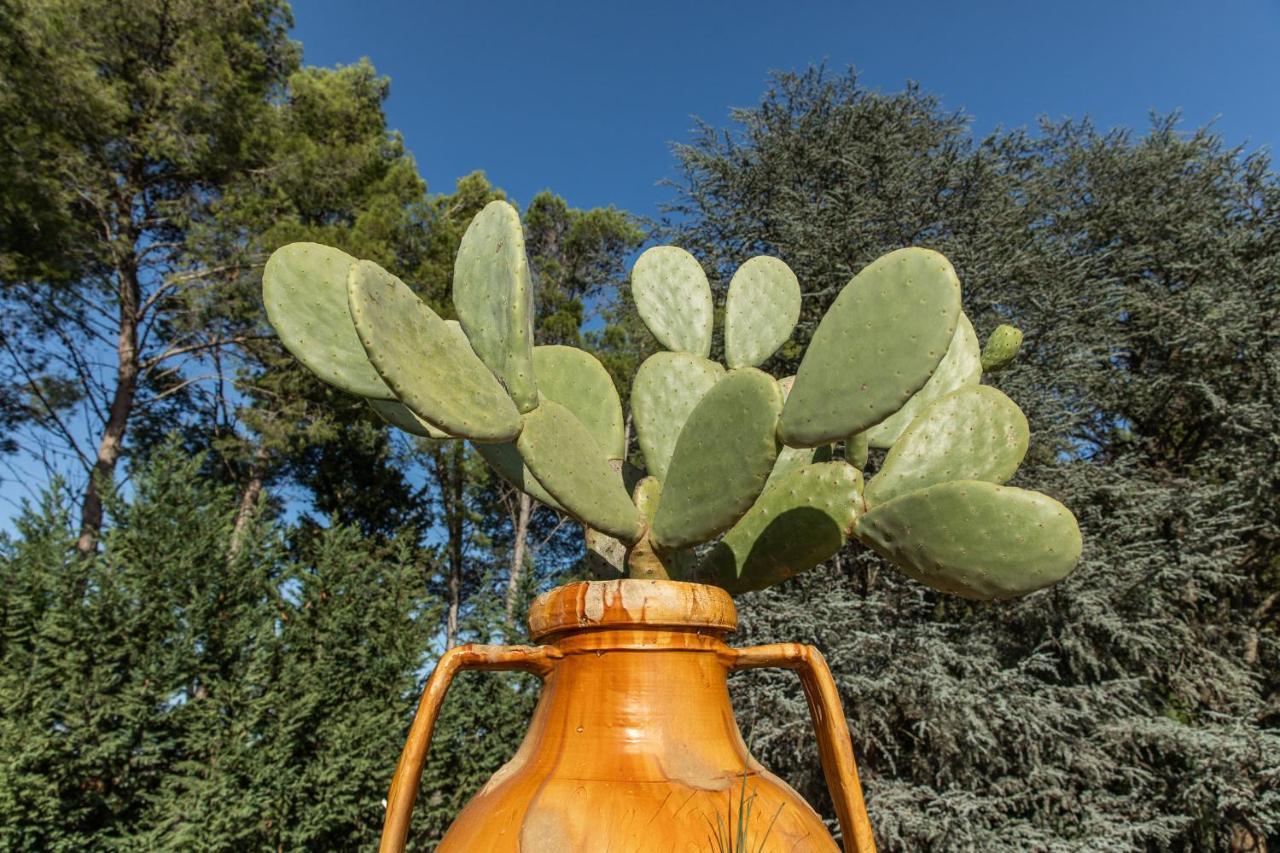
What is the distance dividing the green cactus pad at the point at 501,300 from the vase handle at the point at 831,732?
0.28 m

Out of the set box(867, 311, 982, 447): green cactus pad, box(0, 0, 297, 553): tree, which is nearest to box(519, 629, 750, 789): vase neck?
box(867, 311, 982, 447): green cactus pad

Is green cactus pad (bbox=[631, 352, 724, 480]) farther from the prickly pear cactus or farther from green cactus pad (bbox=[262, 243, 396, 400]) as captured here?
green cactus pad (bbox=[262, 243, 396, 400])

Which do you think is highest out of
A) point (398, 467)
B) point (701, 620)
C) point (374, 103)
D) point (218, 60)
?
point (374, 103)

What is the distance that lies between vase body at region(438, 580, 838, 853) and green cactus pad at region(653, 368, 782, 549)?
0.06m

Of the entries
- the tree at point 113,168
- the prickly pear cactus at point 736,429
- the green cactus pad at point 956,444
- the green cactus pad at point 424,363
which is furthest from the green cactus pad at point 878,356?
the tree at point 113,168

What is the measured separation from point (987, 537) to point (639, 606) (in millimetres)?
280

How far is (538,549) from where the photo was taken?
34.9ft

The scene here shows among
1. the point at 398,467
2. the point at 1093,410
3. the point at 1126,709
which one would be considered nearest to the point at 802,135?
the point at 1093,410

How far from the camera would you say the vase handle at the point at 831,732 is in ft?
1.78

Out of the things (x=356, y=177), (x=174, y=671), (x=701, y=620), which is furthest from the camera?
(x=356, y=177)

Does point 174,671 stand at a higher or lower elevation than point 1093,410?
lower

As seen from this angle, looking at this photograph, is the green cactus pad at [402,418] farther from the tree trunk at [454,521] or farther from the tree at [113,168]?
the tree trunk at [454,521]

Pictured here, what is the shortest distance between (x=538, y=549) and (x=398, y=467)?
2.08m

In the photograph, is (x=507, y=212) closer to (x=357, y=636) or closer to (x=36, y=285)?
(x=357, y=636)
